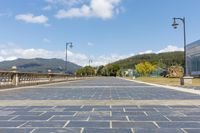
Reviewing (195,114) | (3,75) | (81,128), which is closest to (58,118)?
(81,128)

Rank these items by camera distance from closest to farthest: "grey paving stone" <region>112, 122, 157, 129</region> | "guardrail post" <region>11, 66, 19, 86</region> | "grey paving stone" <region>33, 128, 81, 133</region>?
"grey paving stone" <region>33, 128, 81, 133</region> < "grey paving stone" <region>112, 122, 157, 129</region> < "guardrail post" <region>11, 66, 19, 86</region>

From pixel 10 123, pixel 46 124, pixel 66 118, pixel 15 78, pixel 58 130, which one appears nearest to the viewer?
pixel 58 130

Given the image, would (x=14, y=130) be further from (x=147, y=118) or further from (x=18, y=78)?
(x=18, y=78)

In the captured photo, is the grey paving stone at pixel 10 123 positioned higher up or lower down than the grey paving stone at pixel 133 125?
higher up

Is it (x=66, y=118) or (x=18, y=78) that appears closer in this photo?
(x=66, y=118)

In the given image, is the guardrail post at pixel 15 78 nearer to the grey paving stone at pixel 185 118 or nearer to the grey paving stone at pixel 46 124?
the grey paving stone at pixel 46 124

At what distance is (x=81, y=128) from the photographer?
7.51m

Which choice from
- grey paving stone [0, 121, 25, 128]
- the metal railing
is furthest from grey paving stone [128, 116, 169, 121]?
the metal railing

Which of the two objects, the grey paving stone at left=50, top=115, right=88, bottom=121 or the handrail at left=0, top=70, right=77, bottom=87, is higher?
the handrail at left=0, top=70, right=77, bottom=87

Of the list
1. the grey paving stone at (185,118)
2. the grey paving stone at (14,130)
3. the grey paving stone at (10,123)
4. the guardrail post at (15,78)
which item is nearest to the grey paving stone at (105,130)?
the grey paving stone at (14,130)

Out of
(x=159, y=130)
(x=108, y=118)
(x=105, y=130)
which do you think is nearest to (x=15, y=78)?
(x=108, y=118)

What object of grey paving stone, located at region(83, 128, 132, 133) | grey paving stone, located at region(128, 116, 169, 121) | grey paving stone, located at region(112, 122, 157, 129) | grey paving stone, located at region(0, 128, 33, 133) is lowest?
grey paving stone, located at region(83, 128, 132, 133)

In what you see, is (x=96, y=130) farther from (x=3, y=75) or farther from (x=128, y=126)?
(x=3, y=75)

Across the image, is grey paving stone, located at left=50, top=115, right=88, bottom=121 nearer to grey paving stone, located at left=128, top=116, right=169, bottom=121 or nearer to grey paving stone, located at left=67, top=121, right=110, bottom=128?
grey paving stone, located at left=67, top=121, right=110, bottom=128
